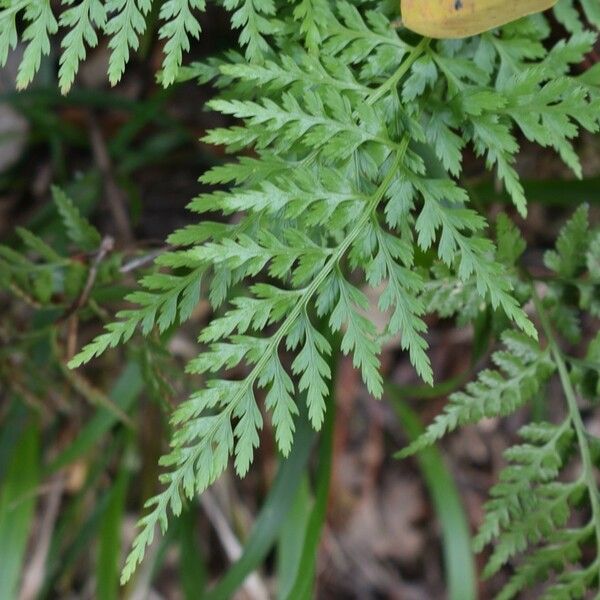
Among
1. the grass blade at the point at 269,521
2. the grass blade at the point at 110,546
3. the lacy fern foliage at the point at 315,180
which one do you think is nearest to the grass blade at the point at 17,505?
the grass blade at the point at 110,546

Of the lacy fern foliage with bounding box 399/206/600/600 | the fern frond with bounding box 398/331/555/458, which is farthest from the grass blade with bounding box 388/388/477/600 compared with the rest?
the fern frond with bounding box 398/331/555/458

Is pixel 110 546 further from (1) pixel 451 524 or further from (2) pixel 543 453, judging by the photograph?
(2) pixel 543 453

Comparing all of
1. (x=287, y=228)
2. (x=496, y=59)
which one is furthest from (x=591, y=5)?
(x=287, y=228)

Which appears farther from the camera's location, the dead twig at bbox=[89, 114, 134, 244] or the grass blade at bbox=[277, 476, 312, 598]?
the dead twig at bbox=[89, 114, 134, 244]

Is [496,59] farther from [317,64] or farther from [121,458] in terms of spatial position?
[121,458]

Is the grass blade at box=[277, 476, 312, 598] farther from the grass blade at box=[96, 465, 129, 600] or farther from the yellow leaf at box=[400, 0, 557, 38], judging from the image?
the yellow leaf at box=[400, 0, 557, 38]

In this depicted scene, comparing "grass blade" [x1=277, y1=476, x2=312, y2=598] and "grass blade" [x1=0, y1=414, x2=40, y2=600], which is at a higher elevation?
"grass blade" [x1=0, y1=414, x2=40, y2=600]

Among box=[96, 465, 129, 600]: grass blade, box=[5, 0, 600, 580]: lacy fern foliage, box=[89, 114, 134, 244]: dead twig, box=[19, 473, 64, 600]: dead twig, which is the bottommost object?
box=[19, 473, 64, 600]: dead twig

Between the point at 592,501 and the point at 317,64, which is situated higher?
the point at 317,64
